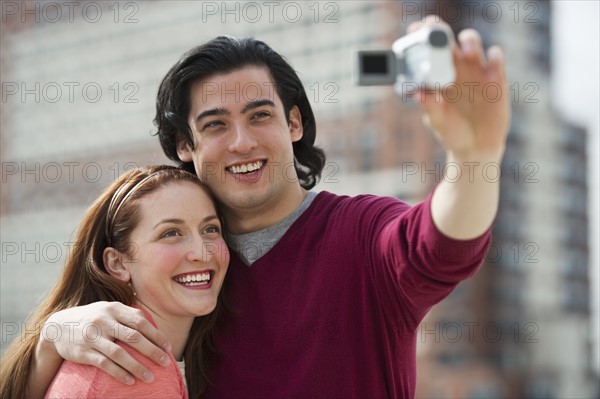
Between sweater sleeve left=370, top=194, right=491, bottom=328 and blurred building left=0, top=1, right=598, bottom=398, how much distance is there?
44.1m

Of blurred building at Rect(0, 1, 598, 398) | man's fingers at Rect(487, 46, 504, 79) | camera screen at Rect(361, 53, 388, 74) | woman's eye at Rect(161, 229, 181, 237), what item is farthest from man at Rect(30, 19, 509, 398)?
blurred building at Rect(0, 1, 598, 398)

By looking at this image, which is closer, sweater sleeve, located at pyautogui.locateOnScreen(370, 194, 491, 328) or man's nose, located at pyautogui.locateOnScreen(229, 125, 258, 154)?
sweater sleeve, located at pyautogui.locateOnScreen(370, 194, 491, 328)

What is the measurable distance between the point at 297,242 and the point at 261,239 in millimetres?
176

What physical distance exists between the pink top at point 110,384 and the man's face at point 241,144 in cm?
70

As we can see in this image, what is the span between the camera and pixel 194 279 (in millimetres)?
3016

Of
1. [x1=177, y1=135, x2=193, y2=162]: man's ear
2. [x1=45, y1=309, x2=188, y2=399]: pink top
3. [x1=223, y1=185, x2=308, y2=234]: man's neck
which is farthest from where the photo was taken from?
[x1=177, y1=135, x2=193, y2=162]: man's ear

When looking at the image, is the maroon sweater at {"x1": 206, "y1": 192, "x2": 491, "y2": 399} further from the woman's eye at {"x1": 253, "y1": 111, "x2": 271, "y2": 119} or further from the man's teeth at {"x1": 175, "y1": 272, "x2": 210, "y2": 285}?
the woman's eye at {"x1": 253, "y1": 111, "x2": 271, "y2": 119}

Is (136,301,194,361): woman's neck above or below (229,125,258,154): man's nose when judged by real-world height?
below

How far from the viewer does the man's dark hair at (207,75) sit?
10.8ft

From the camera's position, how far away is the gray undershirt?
3.14 meters

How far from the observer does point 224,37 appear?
11.1ft

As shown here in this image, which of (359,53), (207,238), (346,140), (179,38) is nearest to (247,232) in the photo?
(207,238)

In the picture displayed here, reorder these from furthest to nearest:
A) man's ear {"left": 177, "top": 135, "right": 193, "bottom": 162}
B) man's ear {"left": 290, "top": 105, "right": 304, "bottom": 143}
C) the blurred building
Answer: the blurred building < man's ear {"left": 290, "top": 105, "right": 304, "bottom": 143} < man's ear {"left": 177, "top": 135, "right": 193, "bottom": 162}

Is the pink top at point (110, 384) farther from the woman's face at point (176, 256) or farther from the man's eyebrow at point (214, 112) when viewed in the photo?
the man's eyebrow at point (214, 112)
